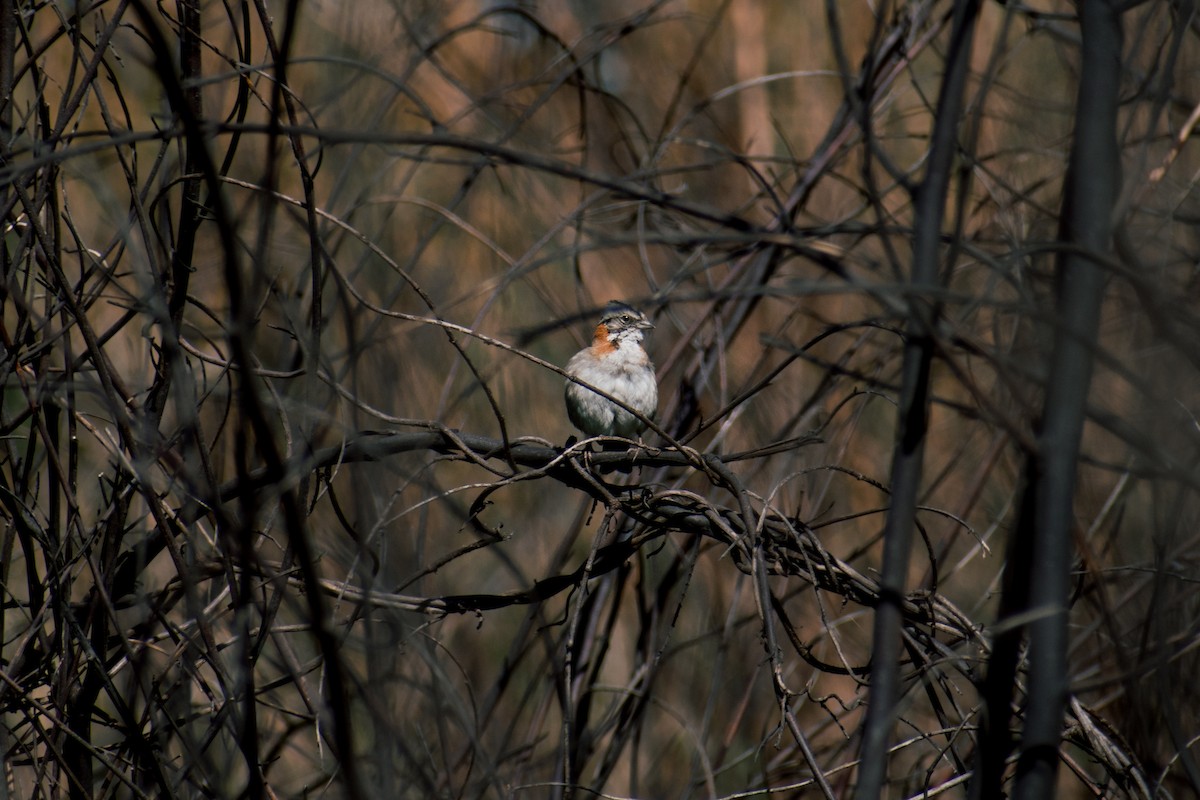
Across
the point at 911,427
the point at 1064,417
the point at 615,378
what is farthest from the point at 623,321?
the point at 1064,417

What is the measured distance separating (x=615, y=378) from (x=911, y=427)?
325cm

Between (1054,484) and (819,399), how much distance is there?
2.41 metres

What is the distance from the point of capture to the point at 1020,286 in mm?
1584

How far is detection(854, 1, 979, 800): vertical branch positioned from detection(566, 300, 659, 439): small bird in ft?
9.88

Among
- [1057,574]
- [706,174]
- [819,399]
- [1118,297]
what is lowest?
[1057,574]

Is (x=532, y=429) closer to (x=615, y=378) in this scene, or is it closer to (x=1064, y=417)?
(x=615, y=378)

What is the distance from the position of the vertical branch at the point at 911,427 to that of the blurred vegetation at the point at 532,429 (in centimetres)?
2

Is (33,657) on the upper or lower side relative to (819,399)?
lower

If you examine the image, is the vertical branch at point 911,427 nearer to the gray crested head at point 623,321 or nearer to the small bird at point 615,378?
the small bird at point 615,378

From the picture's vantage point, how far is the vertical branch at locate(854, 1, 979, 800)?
5.40 feet

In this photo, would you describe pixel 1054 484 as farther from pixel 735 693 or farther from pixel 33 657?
pixel 735 693

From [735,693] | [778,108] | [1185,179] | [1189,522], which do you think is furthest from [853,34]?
[1189,522]

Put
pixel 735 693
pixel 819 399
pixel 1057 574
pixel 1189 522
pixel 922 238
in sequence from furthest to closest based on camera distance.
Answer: pixel 735 693 → pixel 819 399 → pixel 1189 522 → pixel 922 238 → pixel 1057 574

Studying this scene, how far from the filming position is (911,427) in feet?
5.48
